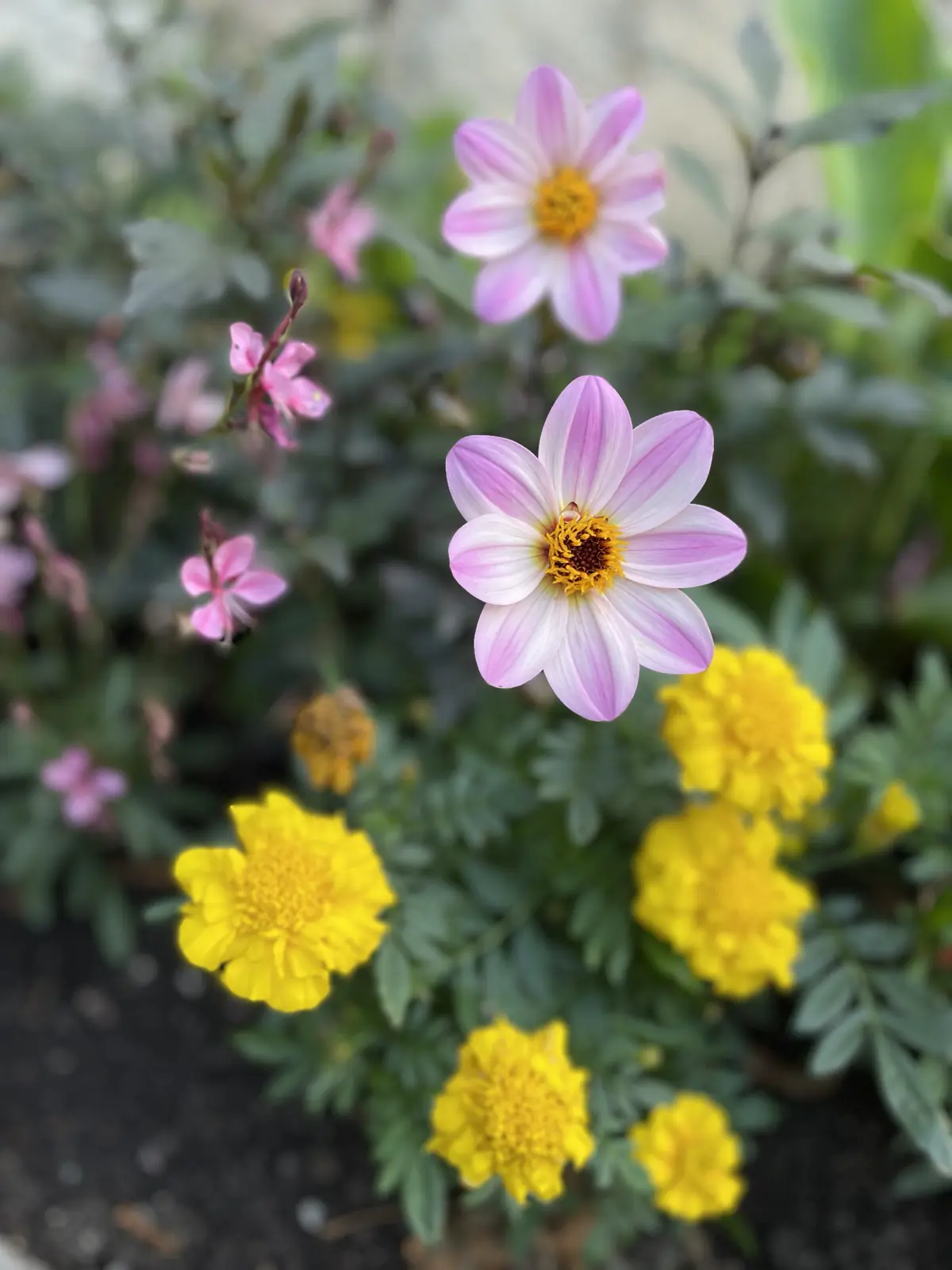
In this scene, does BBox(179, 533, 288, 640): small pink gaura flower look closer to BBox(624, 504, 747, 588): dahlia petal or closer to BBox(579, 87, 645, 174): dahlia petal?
BBox(624, 504, 747, 588): dahlia petal

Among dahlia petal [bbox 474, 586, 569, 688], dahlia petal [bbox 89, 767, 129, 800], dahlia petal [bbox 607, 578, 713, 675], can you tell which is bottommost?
dahlia petal [bbox 89, 767, 129, 800]

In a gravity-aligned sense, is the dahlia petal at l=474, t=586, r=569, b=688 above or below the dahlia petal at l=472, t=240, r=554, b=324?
below

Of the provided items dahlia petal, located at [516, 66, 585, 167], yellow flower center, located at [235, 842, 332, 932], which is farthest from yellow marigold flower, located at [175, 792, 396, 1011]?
dahlia petal, located at [516, 66, 585, 167]

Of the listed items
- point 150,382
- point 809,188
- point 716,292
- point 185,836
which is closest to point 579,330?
point 716,292

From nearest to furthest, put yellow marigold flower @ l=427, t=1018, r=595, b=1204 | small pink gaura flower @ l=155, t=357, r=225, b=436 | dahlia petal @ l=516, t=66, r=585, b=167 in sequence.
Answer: yellow marigold flower @ l=427, t=1018, r=595, b=1204 → dahlia petal @ l=516, t=66, r=585, b=167 → small pink gaura flower @ l=155, t=357, r=225, b=436

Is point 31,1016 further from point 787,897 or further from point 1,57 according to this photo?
point 1,57

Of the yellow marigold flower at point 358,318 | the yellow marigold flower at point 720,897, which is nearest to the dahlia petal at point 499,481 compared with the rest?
the yellow marigold flower at point 720,897

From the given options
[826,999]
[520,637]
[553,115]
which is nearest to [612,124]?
[553,115]

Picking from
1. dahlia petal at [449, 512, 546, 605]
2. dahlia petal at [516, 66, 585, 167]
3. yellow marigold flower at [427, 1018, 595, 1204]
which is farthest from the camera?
dahlia petal at [516, 66, 585, 167]
